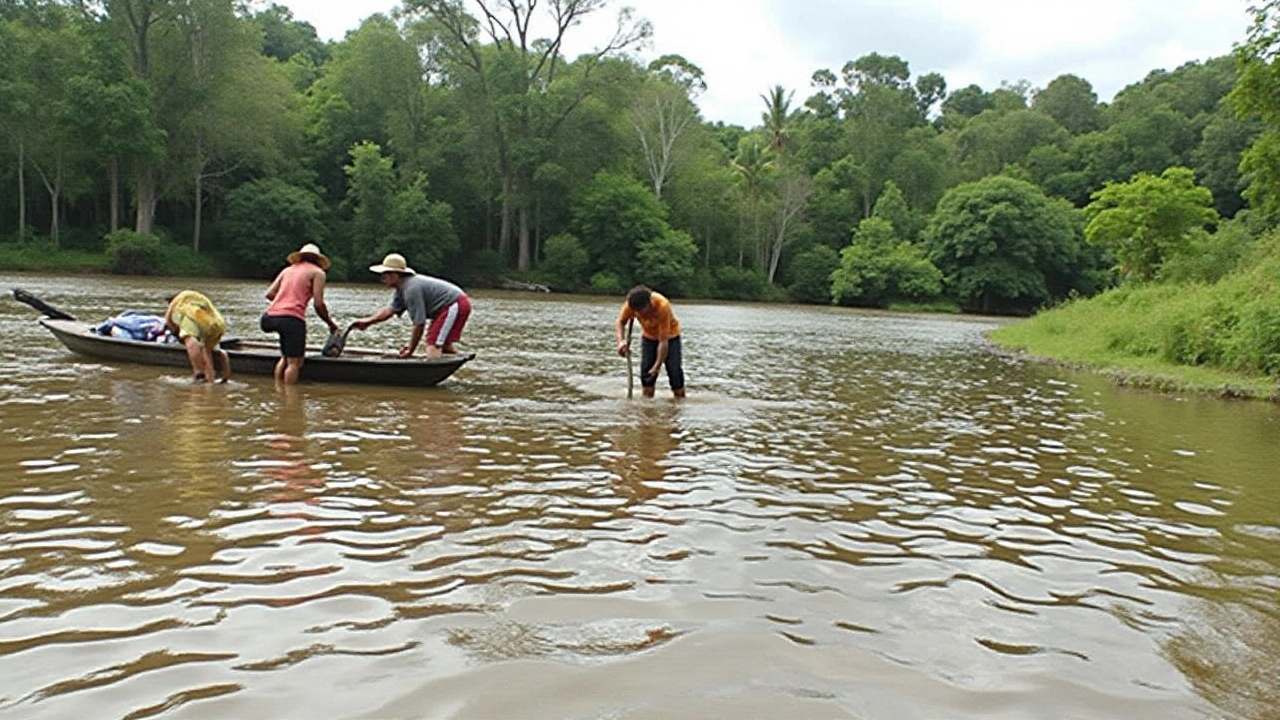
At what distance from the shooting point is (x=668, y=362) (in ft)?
36.0

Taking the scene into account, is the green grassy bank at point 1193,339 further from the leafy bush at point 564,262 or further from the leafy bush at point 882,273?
the leafy bush at point 882,273

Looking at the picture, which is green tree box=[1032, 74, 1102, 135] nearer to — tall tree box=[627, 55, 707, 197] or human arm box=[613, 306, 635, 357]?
tall tree box=[627, 55, 707, 197]

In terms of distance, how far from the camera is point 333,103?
58031 millimetres

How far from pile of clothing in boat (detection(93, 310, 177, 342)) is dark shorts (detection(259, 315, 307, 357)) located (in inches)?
93.2

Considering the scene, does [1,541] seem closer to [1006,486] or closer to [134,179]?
[1006,486]

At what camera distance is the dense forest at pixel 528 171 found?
43.6 meters

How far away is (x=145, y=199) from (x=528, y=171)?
22086 millimetres

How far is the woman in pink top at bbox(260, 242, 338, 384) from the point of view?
1045 cm

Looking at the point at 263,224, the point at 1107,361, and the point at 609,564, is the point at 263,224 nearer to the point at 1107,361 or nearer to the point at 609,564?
the point at 1107,361

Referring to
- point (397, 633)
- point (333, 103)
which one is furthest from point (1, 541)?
point (333, 103)

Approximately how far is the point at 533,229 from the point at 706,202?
12.8m

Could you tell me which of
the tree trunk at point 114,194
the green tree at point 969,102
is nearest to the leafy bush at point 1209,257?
the tree trunk at point 114,194

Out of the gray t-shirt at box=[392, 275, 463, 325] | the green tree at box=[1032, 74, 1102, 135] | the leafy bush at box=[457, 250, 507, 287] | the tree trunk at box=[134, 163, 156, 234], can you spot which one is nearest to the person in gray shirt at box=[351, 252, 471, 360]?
the gray t-shirt at box=[392, 275, 463, 325]

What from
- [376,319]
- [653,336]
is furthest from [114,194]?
[653,336]
